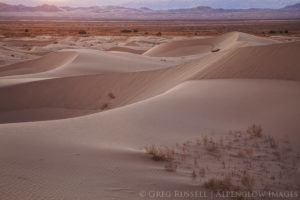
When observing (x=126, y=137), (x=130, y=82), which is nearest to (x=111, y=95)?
(x=130, y=82)

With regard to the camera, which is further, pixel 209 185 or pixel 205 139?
pixel 205 139

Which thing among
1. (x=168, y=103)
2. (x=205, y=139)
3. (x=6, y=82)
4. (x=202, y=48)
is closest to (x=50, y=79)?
(x=6, y=82)

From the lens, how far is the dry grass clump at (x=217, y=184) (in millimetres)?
3821

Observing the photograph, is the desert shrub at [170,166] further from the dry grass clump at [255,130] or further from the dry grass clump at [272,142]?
the dry grass clump at [255,130]

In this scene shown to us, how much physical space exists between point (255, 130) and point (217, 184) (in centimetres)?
250

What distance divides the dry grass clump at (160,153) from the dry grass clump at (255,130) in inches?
74.8

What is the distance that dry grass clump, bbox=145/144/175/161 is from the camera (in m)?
4.66

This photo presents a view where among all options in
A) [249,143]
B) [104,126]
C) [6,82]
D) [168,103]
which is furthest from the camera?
[6,82]

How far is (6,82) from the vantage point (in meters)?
13.2

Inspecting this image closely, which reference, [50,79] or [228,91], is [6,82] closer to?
[50,79]

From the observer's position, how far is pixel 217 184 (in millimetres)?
3832

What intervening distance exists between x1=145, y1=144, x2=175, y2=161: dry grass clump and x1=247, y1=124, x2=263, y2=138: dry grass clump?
1.90 metres

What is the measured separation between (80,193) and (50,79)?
1119 centimetres

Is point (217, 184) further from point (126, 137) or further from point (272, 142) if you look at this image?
point (126, 137)
